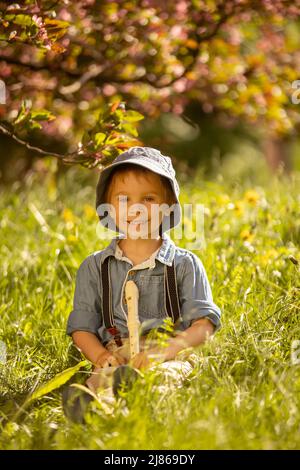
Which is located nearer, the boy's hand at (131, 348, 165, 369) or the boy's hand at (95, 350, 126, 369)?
the boy's hand at (131, 348, 165, 369)

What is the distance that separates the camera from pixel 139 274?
289cm

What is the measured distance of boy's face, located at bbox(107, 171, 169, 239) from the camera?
9.30 feet

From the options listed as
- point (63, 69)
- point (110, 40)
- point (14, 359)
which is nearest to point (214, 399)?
point (14, 359)

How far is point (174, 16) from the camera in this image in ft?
16.1

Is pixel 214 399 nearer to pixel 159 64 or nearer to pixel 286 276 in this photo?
pixel 286 276

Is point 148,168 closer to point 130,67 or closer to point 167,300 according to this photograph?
point 167,300

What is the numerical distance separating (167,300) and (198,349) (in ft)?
0.83

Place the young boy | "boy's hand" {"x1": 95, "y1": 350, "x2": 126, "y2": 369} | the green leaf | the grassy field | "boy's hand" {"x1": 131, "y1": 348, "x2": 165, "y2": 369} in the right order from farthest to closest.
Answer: the green leaf, the young boy, "boy's hand" {"x1": 95, "y1": 350, "x2": 126, "y2": 369}, "boy's hand" {"x1": 131, "y1": 348, "x2": 165, "y2": 369}, the grassy field

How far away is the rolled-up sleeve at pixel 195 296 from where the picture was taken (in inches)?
109

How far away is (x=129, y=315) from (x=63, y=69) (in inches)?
103

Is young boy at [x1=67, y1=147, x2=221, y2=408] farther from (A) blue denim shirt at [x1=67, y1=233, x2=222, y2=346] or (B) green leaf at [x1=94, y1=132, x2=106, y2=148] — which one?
(B) green leaf at [x1=94, y1=132, x2=106, y2=148]

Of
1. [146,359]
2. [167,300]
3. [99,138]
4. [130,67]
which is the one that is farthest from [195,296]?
[130,67]

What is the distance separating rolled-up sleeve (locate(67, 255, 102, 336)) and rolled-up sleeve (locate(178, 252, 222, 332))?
1.16ft

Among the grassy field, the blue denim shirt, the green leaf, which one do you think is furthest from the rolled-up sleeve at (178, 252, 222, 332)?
the green leaf
